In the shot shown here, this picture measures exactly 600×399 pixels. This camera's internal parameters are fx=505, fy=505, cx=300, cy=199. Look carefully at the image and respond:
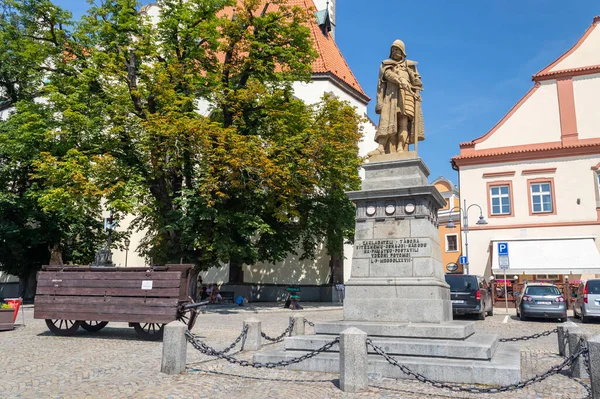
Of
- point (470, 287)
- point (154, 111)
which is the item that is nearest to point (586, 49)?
point (470, 287)

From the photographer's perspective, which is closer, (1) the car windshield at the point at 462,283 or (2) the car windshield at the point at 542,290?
(1) the car windshield at the point at 462,283

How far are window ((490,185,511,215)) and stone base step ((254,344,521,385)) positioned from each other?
75.3 ft

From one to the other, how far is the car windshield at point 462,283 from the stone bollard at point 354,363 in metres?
11.9

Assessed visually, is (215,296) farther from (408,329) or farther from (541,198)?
(408,329)

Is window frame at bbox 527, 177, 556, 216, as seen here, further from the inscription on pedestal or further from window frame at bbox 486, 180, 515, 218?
the inscription on pedestal

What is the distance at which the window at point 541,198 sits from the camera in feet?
93.7

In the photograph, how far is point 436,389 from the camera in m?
6.65

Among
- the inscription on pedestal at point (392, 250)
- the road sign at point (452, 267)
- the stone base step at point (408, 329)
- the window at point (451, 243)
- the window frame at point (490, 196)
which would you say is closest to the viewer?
the stone base step at point (408, 329)

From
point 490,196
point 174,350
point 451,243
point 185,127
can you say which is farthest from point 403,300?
point 451,243

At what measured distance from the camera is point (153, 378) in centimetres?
734

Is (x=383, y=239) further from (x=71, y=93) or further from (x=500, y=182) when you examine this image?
(x=500, y=182)

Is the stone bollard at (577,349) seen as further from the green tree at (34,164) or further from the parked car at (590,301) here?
the green tree at (34,164)

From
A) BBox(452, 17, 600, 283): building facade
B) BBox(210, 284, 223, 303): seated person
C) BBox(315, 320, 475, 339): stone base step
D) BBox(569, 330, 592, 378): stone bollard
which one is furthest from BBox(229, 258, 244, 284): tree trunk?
BBox(569, 330, 592, 378): stone bollard

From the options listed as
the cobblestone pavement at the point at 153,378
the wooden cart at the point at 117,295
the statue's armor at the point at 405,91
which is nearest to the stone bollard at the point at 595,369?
the cobblestone pavement at the point at 153,378
